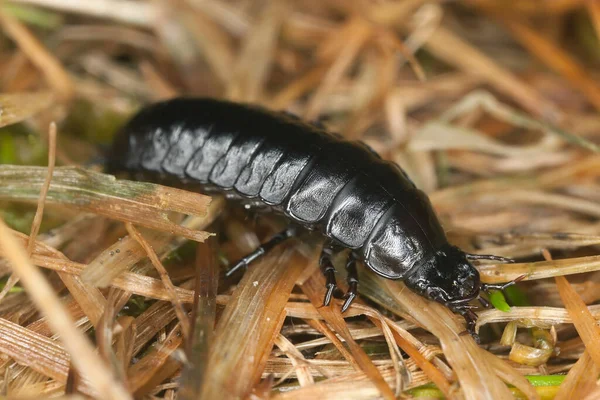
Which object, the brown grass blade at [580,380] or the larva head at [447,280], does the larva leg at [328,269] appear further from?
the brown grass blade at [580,380]

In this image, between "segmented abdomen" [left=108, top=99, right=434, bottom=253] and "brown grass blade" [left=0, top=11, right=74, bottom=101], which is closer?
"segmented abdomen" [left=108, top=99, right=434, bottom=253]

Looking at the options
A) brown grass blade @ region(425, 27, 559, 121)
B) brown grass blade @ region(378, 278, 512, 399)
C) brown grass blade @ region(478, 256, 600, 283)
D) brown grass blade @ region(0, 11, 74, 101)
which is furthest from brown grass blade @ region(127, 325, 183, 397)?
brown grass blade @ region(425, 27, 559, 121)

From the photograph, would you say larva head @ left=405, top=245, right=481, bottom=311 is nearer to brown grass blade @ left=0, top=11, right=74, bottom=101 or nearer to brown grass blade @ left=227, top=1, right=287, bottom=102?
brown grass blade @ left=227, top=1, right=287, bottom=102

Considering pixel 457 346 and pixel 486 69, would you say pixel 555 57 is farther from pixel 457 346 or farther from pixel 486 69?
pixel 457 346

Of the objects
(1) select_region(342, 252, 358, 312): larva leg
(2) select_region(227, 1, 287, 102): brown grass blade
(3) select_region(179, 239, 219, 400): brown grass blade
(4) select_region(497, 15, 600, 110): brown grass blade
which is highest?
(4) select_region(497, 15, 600, 110): brown grass blade

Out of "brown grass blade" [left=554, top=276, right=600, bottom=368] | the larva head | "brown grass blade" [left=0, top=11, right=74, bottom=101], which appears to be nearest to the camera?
"brown grass blade" [left=554, top=276, right=600, bottom=368]

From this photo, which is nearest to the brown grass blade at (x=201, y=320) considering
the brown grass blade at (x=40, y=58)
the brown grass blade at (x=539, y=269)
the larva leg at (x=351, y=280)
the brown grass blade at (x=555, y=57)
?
the larva leg at (x=351, y=280)
